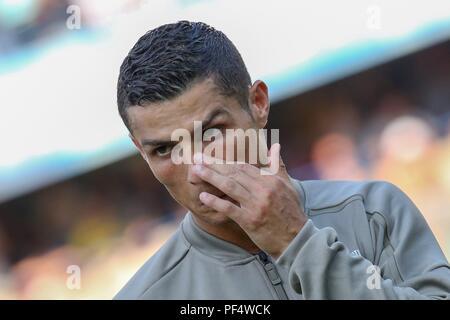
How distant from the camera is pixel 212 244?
1.04 m

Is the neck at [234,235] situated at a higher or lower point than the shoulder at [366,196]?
lower

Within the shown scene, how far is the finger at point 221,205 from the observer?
35.1 inches

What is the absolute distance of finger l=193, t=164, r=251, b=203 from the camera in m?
0.89

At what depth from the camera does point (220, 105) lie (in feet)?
3.19

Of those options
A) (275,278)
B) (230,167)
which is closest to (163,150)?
(230,167)

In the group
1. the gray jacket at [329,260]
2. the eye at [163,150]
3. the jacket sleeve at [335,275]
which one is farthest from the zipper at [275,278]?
the eye at [163,150]

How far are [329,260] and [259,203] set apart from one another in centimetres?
11

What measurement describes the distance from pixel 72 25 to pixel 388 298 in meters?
1.41

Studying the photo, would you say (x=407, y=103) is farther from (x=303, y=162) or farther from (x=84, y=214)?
(x=84, y=214)

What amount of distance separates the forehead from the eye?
0.9 inches

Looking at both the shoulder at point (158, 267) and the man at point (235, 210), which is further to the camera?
the shoulder at point (158, 267)

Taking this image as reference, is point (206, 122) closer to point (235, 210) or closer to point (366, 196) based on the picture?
point (235, 210)

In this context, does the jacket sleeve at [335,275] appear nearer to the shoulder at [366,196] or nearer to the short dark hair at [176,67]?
the shoulder at [366,196]

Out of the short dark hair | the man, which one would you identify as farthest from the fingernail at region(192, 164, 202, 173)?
the short dark hair
